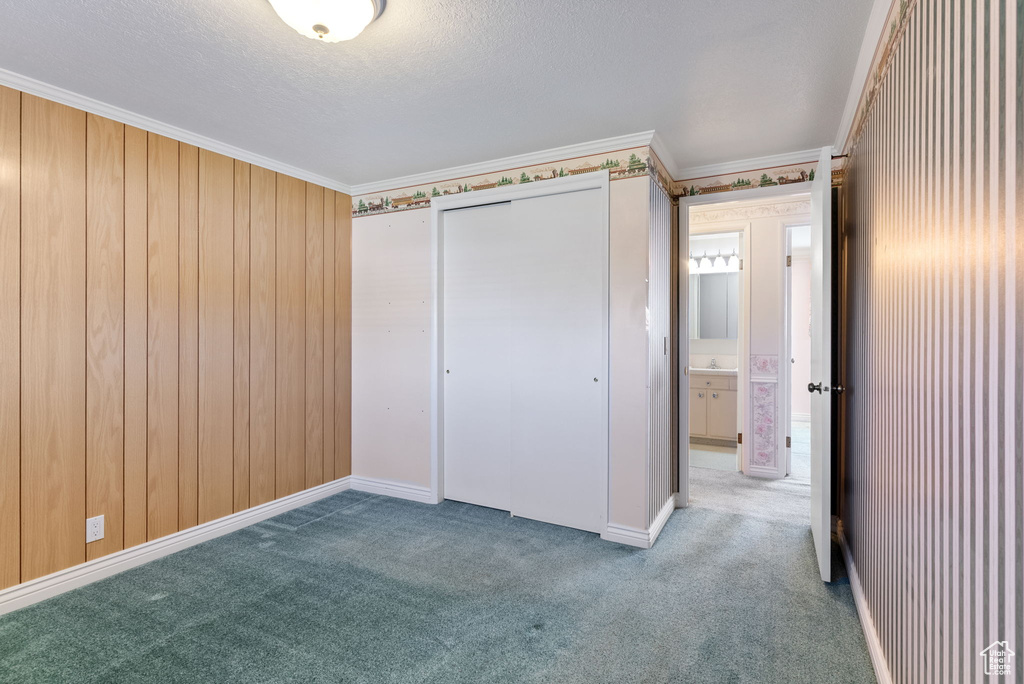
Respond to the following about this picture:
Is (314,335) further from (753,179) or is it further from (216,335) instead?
(753,179)

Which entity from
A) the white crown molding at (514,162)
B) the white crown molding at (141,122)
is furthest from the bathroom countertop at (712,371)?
the white crown molding at (141,122)

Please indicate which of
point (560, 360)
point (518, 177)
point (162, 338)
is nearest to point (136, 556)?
point (162, 338)

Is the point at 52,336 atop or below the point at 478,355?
atop

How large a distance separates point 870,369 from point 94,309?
3793 millimetres

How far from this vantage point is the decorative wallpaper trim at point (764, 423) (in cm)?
448

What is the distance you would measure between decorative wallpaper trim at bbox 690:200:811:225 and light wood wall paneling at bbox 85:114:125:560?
456 cm

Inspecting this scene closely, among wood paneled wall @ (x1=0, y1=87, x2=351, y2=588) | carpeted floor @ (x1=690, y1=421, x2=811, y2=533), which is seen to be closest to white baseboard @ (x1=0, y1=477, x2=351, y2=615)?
wood paneled wall @ (x1=0, y1=87, x2=351, y2=588)

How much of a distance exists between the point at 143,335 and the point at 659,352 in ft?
10.2

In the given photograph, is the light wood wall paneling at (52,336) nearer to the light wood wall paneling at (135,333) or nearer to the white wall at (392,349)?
the light wood wall paneling at (135,333)

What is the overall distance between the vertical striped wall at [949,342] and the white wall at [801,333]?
223 inches

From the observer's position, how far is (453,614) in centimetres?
226

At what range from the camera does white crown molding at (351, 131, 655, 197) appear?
118 inches

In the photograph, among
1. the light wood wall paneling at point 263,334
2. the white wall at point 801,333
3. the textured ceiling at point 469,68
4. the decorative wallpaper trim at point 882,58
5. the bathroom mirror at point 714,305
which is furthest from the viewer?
the white wall at point 801,333

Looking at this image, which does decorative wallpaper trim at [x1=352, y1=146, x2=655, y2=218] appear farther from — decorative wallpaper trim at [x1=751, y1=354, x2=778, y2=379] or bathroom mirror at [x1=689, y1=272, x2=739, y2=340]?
bathroom mirror at [x1=689, y1=272, x2=739, y2=340]
